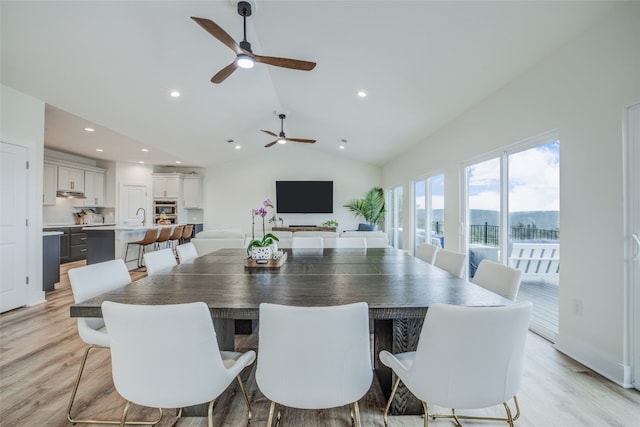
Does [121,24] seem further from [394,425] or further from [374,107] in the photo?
[394,425]

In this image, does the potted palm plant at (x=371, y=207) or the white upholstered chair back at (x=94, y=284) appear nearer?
the white upholstered chair back at (x=94, y=284)

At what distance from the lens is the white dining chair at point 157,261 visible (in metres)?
2.18

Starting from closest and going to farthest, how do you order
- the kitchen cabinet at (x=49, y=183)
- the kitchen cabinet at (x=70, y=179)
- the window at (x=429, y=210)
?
the window at (x=429, y=210) → the kitchen cabinet at (x=49, y=183) → the kitchen cabinet at (x=70, y=179)

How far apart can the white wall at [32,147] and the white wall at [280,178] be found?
5.03 meters

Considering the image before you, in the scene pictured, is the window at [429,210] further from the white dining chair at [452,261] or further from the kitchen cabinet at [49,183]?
the kitchen cabinet at [49,183]

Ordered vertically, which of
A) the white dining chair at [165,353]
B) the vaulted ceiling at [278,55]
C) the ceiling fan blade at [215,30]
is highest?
the vaulted ceiling at [278,55]

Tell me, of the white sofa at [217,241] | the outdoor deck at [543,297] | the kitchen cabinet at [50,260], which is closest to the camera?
the outdoor deck at [543,297]

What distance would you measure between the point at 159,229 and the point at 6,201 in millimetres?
2417

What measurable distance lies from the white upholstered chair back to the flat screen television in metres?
6.40

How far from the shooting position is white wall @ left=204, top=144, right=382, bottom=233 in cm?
855

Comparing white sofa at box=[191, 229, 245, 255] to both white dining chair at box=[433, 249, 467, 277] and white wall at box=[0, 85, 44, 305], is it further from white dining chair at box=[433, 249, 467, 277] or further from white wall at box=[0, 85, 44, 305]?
white dining chair at box=[433, 249, 467, 277]

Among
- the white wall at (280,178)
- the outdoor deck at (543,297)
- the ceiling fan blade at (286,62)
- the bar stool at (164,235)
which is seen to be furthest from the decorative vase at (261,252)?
the white wall at (280,178)

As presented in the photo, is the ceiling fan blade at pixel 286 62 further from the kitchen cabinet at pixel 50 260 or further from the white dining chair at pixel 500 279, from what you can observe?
the kitchen cabinet at pixel 50 260

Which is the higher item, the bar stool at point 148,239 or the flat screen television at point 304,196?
the flat screen television at point 304,196
